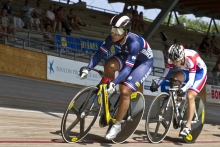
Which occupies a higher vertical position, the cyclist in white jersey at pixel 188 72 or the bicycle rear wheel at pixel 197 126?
the cyclist in white jersey at pixel 188 72

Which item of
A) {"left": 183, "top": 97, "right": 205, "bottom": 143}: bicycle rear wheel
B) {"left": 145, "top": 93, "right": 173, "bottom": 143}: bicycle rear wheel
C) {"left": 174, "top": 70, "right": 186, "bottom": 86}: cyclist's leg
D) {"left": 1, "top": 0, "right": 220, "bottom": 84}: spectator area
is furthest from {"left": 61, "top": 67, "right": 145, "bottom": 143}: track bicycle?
{"left": 1, "top": 0, "right": 220, "bottom": 84}: spectator area

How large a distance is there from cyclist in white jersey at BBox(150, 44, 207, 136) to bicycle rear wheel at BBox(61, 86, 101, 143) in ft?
4.44

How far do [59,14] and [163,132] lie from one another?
12.1 m

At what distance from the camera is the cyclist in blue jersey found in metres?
6.07

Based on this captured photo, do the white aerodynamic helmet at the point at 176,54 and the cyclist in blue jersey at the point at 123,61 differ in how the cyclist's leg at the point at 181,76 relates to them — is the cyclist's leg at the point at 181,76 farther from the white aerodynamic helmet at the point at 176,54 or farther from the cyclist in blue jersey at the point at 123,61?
the cyclist in blue jersey at the point at 123,61

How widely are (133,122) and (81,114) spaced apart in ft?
3.42

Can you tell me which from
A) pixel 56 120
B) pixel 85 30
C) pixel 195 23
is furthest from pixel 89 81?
pixel 195 23

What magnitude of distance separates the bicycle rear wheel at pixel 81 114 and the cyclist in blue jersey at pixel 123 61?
0.74 feet

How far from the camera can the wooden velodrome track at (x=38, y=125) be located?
616cm

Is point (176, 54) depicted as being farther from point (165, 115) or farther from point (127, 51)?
point (127, 51)

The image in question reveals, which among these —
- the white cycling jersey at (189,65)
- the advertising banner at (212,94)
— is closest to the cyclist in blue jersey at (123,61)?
the white cycling jersey at (189,65)

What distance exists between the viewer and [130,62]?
241 inches

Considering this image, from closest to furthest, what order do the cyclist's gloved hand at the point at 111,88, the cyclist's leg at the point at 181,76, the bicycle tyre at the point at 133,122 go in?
the cyclist's gloved hand at the point at 111,88 < the bicycle tyre at the point at 133,122 < the cyclist's leg at the point at 181,76

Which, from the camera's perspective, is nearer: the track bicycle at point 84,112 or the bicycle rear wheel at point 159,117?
the track bicycle at point 84,112
